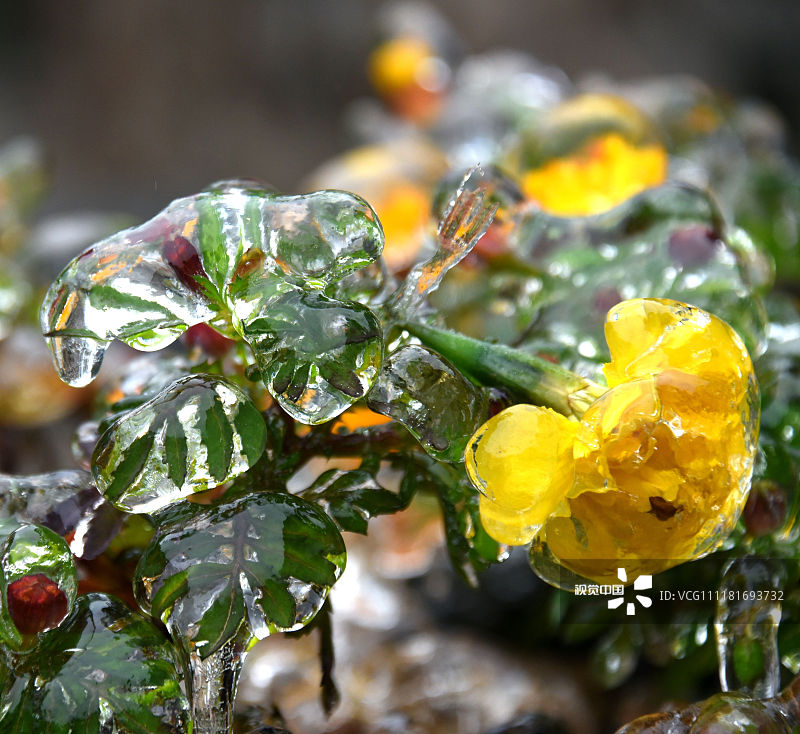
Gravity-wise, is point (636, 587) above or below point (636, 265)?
below

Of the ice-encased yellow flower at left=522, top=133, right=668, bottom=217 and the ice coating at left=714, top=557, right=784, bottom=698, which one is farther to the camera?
the ice-encased yellow flower at left=522, top=133, right=668, bottom=217

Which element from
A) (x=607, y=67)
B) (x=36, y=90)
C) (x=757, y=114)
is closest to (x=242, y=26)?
(x=36, y=90)

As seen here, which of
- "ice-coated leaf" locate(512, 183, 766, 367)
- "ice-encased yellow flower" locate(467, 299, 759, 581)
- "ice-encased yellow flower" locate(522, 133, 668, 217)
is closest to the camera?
"ice-encased yellow flower" locate(467, 299, 759, 581)

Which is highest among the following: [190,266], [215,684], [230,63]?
[230,63]

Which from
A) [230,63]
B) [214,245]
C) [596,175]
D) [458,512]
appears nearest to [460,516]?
[458,512]

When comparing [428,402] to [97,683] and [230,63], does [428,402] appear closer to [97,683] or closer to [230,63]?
[97,683]

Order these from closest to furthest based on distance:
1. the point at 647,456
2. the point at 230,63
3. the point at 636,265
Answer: the point at 647,456 < the point at 636,265 < the point at 230,63

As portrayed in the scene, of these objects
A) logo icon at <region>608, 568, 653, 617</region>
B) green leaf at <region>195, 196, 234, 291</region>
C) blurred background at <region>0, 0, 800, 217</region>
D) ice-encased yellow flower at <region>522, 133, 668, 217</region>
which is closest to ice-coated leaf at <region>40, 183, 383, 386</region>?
green leaf at <region>195, 196, 234, 291</region>

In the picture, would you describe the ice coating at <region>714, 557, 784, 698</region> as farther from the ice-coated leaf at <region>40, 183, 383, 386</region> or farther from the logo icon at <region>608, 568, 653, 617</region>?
the ice-coated leaf at <region>40, 183, 383, 386</region>
